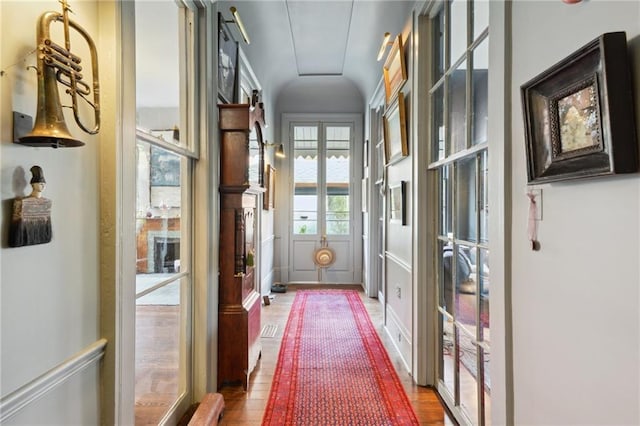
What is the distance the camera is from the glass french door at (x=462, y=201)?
175 centimetres

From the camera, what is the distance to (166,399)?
1948 millimetres

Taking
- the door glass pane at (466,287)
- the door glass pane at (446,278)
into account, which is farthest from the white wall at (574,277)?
the door glass pane at (446,278)

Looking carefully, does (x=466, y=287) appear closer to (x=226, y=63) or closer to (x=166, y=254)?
(x=166, y=254)

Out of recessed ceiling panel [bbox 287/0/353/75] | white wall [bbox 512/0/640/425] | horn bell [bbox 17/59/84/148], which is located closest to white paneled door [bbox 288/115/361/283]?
recessed ceiling panel [bbox 287/0/353/75]

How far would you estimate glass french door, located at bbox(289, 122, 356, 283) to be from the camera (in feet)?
20.0

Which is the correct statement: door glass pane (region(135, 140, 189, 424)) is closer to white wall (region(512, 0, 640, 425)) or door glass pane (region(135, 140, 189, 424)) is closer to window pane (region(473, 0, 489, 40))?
white wall (region(512, 0, 640, 425))

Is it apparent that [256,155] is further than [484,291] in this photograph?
Yes

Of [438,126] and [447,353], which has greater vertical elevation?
[438,126]

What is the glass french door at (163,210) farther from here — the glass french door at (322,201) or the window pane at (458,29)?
the glass french door at (322,201)

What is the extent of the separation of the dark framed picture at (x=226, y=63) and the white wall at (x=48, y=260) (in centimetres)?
141

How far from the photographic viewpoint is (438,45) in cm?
245

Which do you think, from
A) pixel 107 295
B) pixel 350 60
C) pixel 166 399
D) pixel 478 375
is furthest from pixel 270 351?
pixel 350 60

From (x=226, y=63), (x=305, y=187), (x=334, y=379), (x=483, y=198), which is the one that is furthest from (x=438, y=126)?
(x=305, y=187)

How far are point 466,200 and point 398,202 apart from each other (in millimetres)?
1231
